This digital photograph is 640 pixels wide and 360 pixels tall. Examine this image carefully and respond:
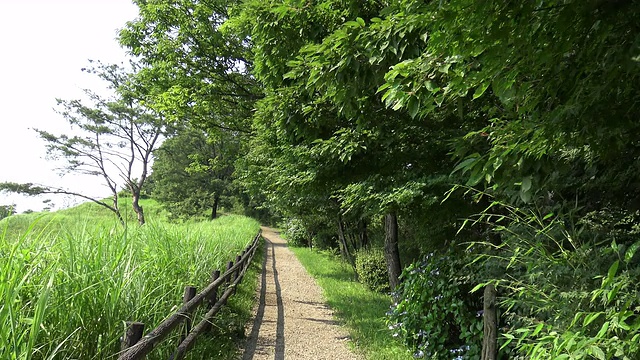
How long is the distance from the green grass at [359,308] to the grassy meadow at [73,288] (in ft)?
9.41

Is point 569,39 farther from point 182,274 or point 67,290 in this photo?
point 182,274

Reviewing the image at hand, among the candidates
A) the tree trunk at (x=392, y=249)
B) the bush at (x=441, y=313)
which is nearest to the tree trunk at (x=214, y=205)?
the tree trunk at (x=392, y=249)

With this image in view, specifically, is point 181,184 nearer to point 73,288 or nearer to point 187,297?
point 187,297

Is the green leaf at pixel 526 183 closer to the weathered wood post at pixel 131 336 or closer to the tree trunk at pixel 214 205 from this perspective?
the weathered wood post at pixel 131 336

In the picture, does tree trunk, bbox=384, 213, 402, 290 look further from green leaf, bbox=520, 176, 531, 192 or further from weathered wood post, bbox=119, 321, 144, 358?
weathered wood post, bbox=119, 321, 144, 358

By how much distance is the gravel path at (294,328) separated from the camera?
16.4 ft

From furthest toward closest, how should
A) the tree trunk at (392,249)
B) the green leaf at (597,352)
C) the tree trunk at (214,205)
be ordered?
the tree trunk at (214,205)
the tree trunk at (392,249)
the green leaf at (597,352)

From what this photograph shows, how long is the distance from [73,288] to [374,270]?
869cm

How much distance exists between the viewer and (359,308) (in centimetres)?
763

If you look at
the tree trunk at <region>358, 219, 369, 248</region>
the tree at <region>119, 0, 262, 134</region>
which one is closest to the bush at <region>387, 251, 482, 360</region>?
the tree at <region>119, 0, 262, 134</region>

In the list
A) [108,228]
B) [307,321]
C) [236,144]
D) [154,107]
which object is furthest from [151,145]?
[108,228]

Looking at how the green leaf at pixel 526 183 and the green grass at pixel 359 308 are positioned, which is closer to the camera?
the green leaf at pixel 526 183

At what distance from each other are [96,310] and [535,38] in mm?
2941

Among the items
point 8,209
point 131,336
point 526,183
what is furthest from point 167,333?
point 526,183
